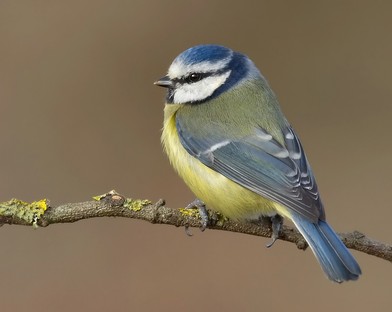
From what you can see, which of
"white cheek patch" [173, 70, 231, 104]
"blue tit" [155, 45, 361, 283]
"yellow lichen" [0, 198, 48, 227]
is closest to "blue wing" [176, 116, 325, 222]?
"blue tit" [155, 45, 361, 283]

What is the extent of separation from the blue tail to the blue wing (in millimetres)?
49

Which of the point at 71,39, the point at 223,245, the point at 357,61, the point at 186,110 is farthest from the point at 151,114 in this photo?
the point at 186,110

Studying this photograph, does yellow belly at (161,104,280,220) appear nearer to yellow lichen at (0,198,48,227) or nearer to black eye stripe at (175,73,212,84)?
black eye stripe at (175,73,212,84)

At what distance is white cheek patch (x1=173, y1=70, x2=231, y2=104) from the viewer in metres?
3.04

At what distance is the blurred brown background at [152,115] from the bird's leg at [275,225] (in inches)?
59.7

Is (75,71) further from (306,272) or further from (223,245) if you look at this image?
(306,272)

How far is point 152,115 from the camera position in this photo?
5059mm

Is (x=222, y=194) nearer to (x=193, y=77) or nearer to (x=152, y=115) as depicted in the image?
(x=193, y=77)

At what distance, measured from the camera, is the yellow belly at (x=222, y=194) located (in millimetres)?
2721

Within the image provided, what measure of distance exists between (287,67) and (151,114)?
90cm

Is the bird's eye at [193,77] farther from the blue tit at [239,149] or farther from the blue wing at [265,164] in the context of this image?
the blue wing at [265,164]

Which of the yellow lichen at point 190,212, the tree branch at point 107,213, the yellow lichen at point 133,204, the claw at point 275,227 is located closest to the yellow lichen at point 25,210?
the tree branch at point 107,213

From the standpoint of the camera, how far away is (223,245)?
448 cm

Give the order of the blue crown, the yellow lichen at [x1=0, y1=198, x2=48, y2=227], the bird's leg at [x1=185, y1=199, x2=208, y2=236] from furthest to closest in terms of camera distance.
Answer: the blue crown
the bird's leg at [x1=185, y1=199, x2=208, y2=236]
the yellow lichen at [x1=0, y1=198, x2=48, y2=227]
